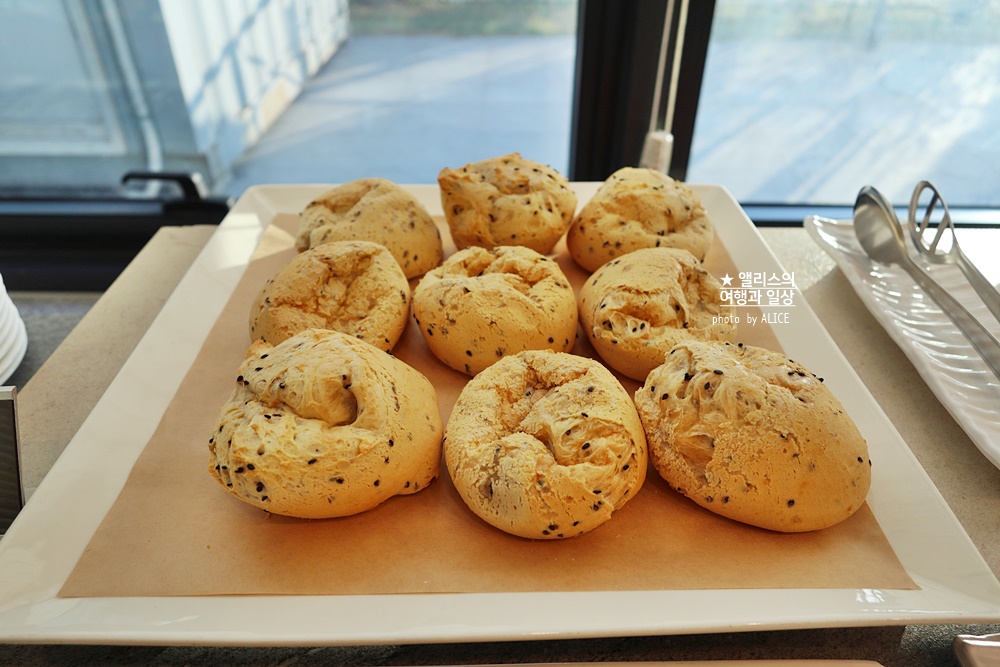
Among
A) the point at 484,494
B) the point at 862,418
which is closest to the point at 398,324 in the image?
the point at 484,494

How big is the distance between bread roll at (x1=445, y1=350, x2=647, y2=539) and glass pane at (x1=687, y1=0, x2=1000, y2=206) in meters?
1.98

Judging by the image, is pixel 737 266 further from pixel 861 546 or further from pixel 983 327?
pixel 861 546

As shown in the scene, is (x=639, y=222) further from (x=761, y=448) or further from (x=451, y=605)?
(x=451, y=605)

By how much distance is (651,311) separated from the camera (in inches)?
56.7

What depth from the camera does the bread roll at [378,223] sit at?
1709mm

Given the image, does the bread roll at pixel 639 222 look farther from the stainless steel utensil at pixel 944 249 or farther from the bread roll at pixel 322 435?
the bread roll at pixel 322 435

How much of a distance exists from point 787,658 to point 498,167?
127 centimetres

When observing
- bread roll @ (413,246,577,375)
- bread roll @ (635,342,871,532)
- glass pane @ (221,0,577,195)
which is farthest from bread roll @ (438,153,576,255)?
glass pane @ (221,0,577,195)

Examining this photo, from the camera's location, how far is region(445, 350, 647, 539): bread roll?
110cm

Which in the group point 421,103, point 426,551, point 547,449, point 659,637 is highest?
point 547,449

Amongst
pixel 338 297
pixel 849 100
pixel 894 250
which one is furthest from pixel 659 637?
pixel 849 100

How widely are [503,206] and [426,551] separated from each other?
915mm

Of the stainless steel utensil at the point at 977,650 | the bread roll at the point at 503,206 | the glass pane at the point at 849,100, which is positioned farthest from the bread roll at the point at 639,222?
the glass pane at the point at 849,100

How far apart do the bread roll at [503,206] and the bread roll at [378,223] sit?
9 centimetres
